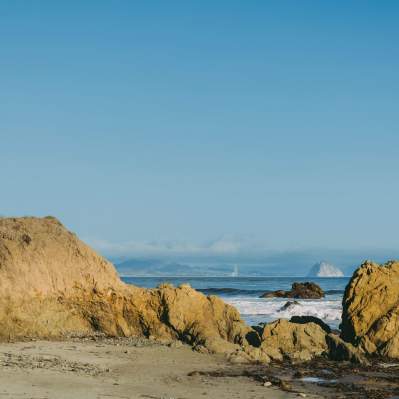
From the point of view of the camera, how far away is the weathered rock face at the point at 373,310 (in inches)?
798

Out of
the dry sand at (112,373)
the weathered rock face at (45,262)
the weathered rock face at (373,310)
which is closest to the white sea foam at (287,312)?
the weathered rock face at (373,310)

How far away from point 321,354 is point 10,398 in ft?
33.5

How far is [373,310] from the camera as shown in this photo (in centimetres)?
2139

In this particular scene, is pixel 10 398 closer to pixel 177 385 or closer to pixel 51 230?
pixel 177 385

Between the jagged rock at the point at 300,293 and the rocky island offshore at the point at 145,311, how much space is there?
120 feet

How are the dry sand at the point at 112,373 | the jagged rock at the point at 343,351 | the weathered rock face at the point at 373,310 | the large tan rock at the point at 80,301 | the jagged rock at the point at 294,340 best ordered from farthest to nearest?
the weathered rock face at the point at 373,310 → the large tan rock at the point at 80,301 → the jagged rock at the point at 294,340 → the jagged rock at the point at 343,351 → the dry sand at the point at 112,373

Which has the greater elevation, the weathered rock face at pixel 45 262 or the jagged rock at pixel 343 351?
the weathered rock face at pixel 45 262

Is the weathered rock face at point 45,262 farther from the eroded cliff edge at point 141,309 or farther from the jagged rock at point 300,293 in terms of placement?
the jagged rock at point 300,293

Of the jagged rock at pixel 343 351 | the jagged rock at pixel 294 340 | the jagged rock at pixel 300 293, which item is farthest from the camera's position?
the jagged rock at pixel 300 293

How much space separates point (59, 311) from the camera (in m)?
20.6

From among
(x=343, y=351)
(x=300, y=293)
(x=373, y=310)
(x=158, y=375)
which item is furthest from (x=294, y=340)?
(x=300, y=293)

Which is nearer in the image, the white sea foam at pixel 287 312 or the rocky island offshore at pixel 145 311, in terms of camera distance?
the rocky island offshore at pixel 145 311

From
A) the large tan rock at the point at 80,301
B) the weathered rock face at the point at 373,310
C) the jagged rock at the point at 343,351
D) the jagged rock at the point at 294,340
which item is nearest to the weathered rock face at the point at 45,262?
the large tan rock at the point at 80,301

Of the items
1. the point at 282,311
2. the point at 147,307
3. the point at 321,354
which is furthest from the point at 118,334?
the point at 282,311
